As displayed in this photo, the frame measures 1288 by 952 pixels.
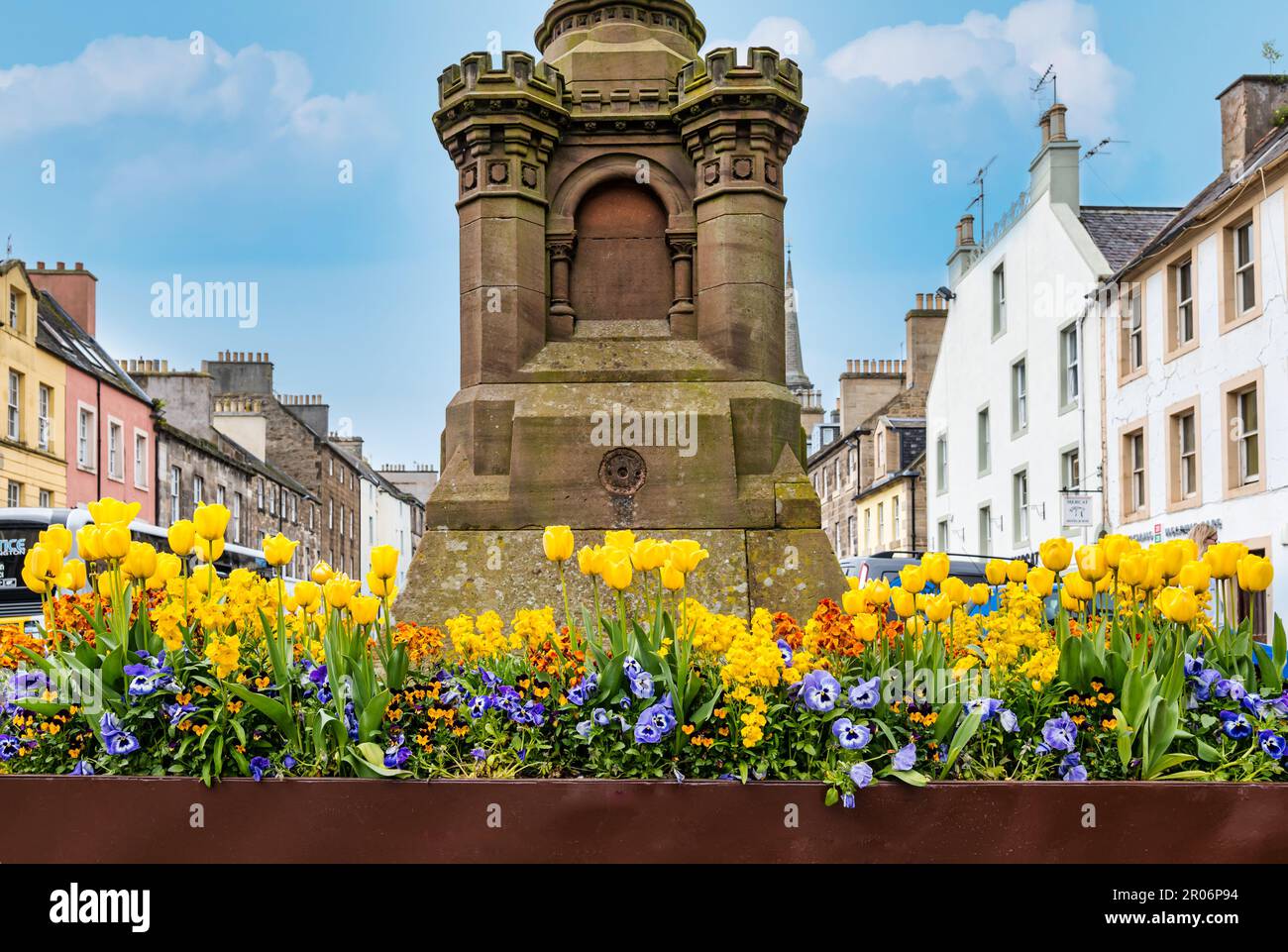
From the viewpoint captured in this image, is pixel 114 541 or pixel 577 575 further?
pixel 577 575

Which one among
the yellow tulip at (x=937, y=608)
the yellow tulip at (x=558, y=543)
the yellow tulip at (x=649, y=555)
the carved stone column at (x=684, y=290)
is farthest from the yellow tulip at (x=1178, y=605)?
the carved stone column at (x=684, y=290)

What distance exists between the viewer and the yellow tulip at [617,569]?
14.0 feet

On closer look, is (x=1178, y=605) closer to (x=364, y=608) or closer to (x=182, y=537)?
(x=364, y=608)

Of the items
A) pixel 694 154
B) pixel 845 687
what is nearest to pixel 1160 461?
pixel 694 154

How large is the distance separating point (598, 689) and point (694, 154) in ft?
17.5

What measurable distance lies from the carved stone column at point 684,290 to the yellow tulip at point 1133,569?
453cm

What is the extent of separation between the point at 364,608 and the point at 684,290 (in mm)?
4933

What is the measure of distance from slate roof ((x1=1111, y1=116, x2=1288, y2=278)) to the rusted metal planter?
17934mm

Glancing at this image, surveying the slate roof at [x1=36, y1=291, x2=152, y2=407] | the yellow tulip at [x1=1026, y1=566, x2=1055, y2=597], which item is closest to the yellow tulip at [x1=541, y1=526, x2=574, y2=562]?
the yellow tulip at [x1=1026, y1=566, x2=1055, y2=597]

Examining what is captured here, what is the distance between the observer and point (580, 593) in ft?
26.4

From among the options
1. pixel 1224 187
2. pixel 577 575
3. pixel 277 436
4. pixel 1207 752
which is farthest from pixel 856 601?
pixel 277 436

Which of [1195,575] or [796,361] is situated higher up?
[796,361]

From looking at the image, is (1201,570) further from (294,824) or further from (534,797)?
(294,824)

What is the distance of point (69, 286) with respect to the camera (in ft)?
125
